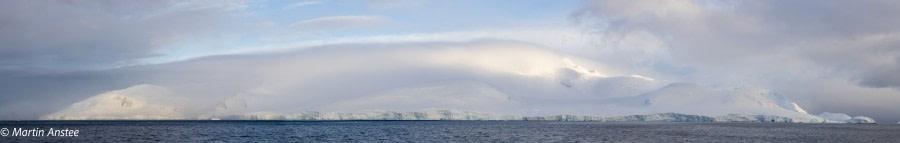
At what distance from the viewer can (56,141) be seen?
94.4 m

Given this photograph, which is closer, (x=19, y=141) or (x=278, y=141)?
(x=19, y=141)

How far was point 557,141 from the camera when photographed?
112 m

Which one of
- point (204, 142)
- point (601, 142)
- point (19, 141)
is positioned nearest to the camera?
point (19, 141)

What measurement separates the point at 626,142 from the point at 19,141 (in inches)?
3331

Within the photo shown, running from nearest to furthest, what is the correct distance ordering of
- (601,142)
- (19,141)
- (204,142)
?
(19,141) < (204,142) < (601,142)

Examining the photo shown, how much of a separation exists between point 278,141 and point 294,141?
8.61ft

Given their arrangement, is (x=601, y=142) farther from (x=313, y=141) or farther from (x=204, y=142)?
(x=204, y=142)

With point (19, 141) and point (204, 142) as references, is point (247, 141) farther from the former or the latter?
point (19, 141)

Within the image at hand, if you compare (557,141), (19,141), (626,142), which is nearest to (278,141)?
(19,141)

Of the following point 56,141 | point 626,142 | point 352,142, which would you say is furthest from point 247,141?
point 626,142

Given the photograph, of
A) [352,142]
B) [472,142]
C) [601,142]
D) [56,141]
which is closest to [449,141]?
[472,142]

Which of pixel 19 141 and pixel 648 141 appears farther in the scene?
pixel 648 141

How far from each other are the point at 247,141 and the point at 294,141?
6974 millimetres

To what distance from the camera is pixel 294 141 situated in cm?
11144
